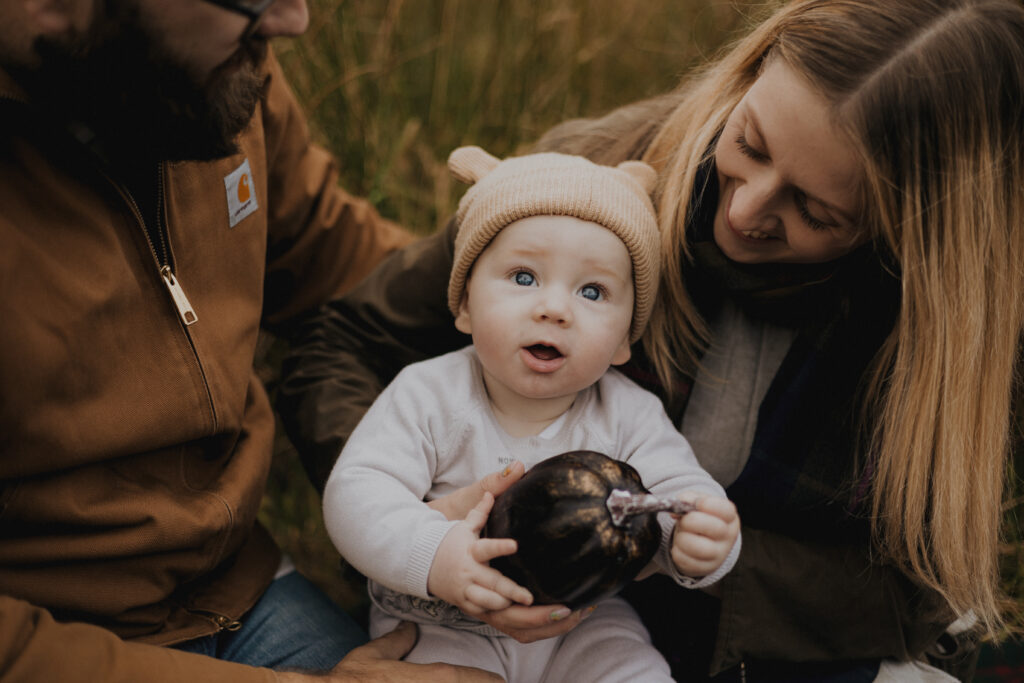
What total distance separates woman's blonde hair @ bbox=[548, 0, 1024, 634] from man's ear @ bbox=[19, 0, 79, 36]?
1505 mm

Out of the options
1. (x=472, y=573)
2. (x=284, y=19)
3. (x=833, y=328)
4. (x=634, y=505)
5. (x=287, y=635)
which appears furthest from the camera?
(x=287, y=635)

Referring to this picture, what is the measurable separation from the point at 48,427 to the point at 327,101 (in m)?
2.32

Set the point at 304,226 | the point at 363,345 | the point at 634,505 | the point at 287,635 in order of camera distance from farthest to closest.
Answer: the point at 304,226 → the point at 363,345 → the point at 287,635 → the point at 634,505

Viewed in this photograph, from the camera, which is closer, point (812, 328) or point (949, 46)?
point (949, 46)

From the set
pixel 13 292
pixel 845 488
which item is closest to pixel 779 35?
pixel 845 488

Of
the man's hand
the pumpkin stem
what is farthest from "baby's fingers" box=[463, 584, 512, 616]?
the man's hand

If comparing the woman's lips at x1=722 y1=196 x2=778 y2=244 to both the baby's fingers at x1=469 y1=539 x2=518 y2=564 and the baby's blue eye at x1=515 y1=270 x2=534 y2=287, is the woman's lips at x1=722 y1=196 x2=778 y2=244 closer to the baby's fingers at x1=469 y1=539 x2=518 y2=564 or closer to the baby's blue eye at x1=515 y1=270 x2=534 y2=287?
the baby's blue eye at x1=515 y1=270 x2=534 y2=287

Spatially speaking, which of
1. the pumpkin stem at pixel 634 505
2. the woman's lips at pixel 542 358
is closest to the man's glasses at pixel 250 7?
the woman's lips at pixel 542 358

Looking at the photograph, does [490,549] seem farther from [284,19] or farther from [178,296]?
[284,19]

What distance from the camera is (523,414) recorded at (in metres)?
2.03

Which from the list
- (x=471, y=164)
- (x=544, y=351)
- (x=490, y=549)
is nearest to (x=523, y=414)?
(x=544, y=351)

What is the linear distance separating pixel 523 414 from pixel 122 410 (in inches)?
38.2

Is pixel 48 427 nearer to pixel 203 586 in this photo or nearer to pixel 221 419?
pixel 221 419

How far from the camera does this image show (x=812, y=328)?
2.16 metres
